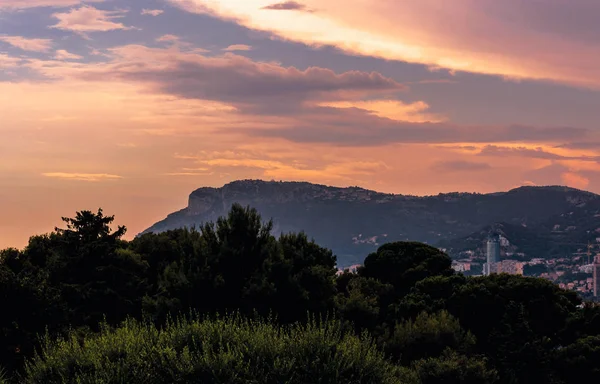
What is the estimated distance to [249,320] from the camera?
43719mm

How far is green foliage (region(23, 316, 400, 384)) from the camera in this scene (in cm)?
2791

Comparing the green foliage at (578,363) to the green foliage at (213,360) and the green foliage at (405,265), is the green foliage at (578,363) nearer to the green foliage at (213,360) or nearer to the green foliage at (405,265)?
the green foliage at (213,360)

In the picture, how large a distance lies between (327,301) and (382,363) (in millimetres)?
16338

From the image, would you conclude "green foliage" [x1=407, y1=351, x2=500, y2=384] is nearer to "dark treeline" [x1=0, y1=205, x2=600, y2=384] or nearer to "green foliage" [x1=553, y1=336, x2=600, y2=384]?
"dark treeline" [x1=0, y1=205, x2=600, y2=384]

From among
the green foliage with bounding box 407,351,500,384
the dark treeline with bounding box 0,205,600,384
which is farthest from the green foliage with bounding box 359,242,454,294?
the green foliage with bounding box 407,351,500,384

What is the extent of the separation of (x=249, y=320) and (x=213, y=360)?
52.4 feet

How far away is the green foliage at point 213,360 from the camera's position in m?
27.9

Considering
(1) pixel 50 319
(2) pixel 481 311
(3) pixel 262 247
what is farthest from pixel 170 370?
(2) pixel 481 311

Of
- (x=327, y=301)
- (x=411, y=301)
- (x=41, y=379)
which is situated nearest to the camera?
(x=41, y=379)

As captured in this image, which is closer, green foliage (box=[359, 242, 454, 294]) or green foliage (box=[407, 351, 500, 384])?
green foliage (box=[407, 351, 500, 384])

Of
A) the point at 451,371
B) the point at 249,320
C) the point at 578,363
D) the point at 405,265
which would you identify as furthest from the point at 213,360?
the point at 405,265

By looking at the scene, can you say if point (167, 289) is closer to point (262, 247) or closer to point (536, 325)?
point (262, 247)

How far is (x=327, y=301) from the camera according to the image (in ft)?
155

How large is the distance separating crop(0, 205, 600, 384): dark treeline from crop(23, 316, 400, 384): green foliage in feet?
0.21
